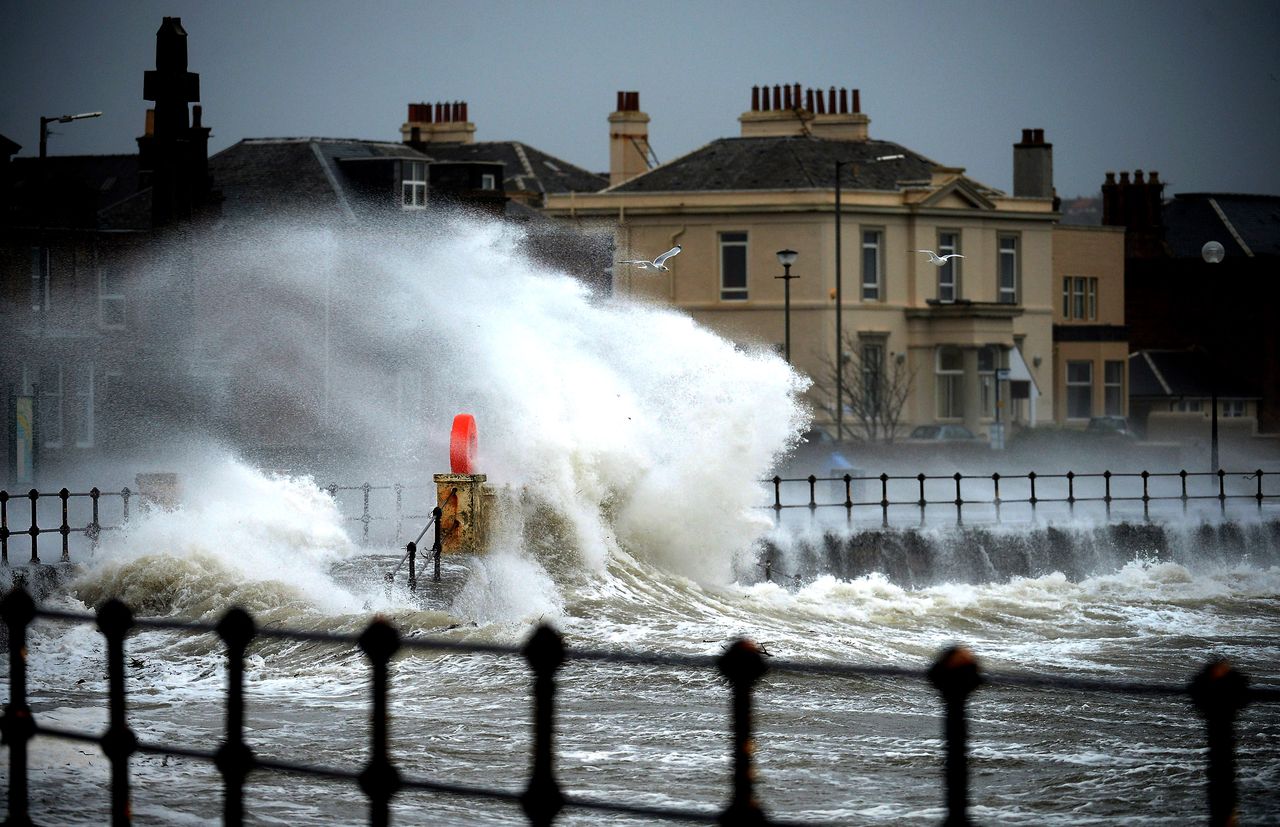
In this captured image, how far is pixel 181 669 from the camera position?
1587 cm

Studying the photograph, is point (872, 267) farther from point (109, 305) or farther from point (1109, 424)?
point (109, 305)

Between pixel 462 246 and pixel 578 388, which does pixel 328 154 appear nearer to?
pixel 462 246

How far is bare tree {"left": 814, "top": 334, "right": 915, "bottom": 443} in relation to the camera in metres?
49.3

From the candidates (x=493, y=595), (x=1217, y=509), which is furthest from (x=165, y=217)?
(x=1217, y=509)

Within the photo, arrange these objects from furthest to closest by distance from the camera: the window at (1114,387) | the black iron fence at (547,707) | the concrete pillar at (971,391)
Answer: the window at (1114,387) → the concrete pillar at (971,391) → the black iron fence at (547,707)

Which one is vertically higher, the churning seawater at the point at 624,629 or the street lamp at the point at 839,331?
the street lamp at the point at 839,331

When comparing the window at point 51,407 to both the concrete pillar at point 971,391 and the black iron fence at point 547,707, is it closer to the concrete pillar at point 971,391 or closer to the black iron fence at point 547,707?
the concrete pillar at point 971,391

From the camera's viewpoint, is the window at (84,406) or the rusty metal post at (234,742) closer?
the rusty metal post at (234,742)

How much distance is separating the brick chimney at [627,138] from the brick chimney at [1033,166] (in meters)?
12.3

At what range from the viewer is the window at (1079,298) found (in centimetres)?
5966

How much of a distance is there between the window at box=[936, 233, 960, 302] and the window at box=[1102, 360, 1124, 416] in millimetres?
8951

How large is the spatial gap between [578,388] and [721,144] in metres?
30.8

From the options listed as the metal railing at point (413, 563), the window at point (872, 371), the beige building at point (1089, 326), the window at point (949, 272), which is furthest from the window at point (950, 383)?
the metal railing at point (413, 563)

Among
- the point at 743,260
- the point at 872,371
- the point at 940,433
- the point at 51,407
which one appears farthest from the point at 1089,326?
the point at 51,407
